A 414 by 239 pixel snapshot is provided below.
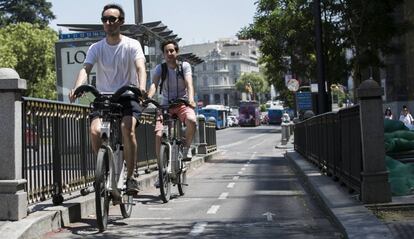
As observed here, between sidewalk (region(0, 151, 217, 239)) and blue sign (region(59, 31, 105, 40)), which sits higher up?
blue sign (region(59, 31, 105, 40))

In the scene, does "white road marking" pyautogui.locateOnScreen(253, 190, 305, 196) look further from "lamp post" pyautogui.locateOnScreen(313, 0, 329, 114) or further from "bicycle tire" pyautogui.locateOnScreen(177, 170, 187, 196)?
"lamp post" pyautogui.locateOnScreen(313, 0, 329, 114)

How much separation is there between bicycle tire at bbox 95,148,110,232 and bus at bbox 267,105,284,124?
97506 millimetres

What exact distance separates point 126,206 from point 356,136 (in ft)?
9.14

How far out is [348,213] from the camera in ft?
21.1

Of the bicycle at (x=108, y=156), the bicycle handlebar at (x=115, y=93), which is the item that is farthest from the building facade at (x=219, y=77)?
the bicycle handlebar at (x=115, y=93)

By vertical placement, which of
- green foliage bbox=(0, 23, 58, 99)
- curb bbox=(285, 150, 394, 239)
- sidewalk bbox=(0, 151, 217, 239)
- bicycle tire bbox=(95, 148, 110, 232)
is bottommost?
curb bbox=(285, 150, 394, 239)

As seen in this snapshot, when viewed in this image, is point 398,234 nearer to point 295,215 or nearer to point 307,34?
point 295,215

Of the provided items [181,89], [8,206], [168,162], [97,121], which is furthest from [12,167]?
[181,89]

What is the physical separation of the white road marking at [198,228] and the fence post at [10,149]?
1.63 m

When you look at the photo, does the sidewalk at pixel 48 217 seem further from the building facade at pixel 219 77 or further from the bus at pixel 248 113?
the building facade at pixel 219 77

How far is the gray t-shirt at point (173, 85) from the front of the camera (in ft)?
30.4

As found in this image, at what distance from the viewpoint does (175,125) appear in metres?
9.20

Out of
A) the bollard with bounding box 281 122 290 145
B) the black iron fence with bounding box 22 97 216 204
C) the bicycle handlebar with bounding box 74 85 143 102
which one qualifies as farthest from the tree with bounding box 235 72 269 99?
the bicycle handlebar with bounding box 74 85 143 102

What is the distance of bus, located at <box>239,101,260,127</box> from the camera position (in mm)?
91000
